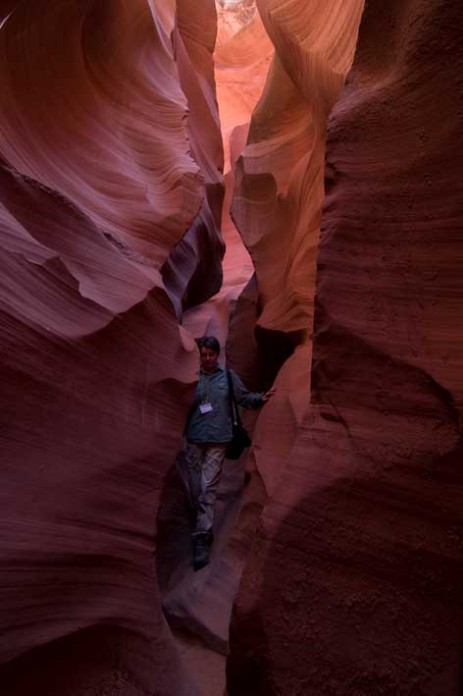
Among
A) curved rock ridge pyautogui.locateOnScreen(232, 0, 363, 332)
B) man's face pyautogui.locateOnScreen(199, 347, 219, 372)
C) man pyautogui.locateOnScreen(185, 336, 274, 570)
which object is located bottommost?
man pyautogui.locateOnScreen(185, 336, 274, 570)

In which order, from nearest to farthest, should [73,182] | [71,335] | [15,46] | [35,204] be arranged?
[71,335] < [35,204] < [15,46] < [73,182]

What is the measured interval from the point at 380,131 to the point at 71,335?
6.52 feet

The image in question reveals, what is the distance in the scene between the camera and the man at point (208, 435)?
453cm

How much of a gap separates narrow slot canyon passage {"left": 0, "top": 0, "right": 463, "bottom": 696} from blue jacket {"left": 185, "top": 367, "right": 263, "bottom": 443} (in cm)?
28

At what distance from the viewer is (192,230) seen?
7.13 metres

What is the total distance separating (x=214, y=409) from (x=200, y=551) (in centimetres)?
118

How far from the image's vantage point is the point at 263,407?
16.2 feet

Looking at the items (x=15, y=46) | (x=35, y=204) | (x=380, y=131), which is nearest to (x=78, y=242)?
(x=35, y=204)

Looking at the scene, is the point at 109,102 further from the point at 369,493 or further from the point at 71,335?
the point at 369,493

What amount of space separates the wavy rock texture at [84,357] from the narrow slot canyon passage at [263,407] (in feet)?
0.05

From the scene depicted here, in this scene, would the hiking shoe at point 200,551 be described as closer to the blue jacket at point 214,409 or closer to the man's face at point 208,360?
the blue jacket at point 214,409

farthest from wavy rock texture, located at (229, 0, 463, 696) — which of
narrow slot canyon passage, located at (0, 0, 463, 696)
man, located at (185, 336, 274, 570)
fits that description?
man, located at (185, 336, 274, 570)

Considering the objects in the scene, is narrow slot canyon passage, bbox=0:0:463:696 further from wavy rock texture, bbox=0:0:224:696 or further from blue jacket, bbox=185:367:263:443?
blue jacket, bbox=185:367:263:443

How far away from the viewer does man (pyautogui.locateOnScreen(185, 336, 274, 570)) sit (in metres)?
4.53
